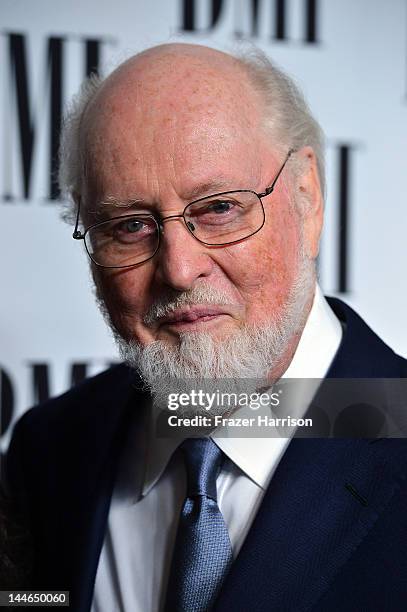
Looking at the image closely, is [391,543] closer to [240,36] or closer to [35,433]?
[35,433]

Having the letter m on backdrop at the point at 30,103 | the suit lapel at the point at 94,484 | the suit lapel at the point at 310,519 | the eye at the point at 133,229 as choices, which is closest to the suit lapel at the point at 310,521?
the suit lapel at the point at 310,519

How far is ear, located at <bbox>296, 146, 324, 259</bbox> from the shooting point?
45.9 inches

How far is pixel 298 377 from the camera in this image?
3.68 ft

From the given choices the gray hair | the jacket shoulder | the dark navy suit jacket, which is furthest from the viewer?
the jacket shoulder

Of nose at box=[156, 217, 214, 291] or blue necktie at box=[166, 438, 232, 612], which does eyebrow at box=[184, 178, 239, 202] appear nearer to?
nose at box=[156, 217, 214, 291]

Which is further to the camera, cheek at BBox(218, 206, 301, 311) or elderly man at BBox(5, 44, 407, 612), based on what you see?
cheek at BBox(218, 206, 301, 311)

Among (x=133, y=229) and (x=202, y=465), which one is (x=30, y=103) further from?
(x=202, y=465)

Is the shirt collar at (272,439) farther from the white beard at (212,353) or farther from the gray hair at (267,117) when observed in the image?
the gray hair at (267,117)

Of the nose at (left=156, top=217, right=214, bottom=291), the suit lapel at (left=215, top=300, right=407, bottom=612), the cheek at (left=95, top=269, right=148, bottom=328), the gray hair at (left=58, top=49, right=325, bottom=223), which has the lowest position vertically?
the suit lapel at (left=215, top=300, right=407, bottom=612)

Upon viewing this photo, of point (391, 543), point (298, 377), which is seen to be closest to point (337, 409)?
point (298, 377)

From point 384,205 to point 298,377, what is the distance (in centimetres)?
93

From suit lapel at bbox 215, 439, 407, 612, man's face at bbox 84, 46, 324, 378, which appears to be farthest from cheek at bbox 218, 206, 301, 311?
suit lapel at bbox 215, 439, 407, 612

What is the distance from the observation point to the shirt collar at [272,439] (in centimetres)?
107

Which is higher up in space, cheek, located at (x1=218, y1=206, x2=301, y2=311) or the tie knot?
cheek, located at (x1=218, y1=206, x2=301, y2=311)
